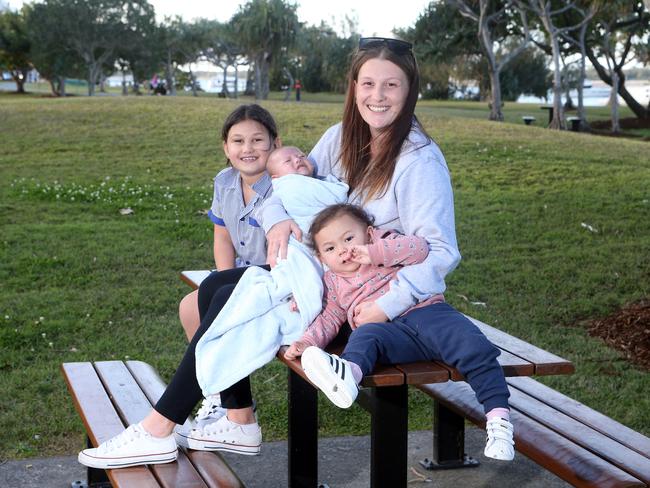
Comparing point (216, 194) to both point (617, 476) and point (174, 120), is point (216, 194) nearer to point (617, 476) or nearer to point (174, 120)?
point (617, 476)

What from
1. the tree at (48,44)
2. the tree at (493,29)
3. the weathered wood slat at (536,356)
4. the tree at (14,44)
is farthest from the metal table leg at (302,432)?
the tree at (14,44)

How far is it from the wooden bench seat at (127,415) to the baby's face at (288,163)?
1.09 metres

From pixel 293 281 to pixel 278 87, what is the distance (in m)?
68.8

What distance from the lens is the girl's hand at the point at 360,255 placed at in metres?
3.25

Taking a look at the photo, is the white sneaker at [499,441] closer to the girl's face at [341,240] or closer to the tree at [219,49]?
the girl's face at [341,240]

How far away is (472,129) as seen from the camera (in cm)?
1845

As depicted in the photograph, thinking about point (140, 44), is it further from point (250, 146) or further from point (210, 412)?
point (210, 412)

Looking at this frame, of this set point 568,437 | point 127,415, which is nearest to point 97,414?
point 127,415

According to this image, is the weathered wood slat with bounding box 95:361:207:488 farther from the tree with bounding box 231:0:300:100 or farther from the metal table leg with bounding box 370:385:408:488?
the tree with bounding box 231:0:300:100

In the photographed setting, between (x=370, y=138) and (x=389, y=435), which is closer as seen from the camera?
(x=389, y=435)

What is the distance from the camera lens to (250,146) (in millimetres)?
4207

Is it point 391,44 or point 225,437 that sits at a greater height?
point 391,44

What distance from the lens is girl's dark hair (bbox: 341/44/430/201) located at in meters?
3.47

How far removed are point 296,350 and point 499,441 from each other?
723mm
